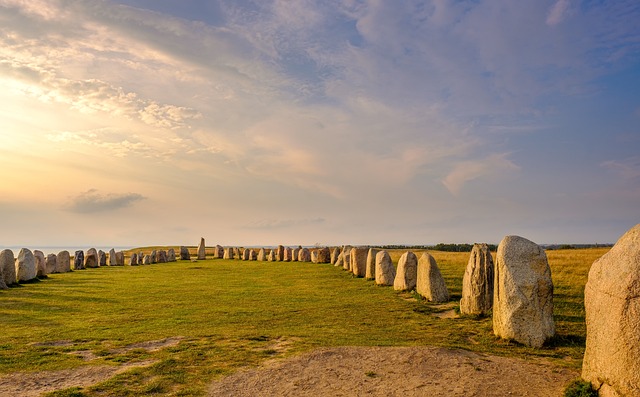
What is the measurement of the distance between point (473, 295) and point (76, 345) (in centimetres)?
1080

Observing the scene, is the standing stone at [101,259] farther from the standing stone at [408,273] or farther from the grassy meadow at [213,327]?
the standing stone at [408,273]

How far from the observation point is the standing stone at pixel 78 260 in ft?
119

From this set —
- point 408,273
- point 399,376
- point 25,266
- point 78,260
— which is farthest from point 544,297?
point 78,260

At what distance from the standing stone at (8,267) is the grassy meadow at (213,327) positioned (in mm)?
1037

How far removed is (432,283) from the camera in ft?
56.3

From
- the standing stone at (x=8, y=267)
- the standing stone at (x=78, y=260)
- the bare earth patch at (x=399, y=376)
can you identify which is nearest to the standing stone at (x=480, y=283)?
the bare earth patch at (x=399, y=376)

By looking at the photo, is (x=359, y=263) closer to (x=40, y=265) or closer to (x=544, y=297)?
(x=544, y=297)

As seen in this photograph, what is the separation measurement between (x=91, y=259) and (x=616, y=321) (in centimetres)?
3932

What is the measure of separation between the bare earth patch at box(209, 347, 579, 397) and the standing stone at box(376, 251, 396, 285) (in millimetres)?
12674

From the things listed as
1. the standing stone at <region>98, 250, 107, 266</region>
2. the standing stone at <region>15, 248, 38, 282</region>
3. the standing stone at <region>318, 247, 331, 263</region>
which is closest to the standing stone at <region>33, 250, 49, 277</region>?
the standing stone at <region>15, 248, 38, 282</region>

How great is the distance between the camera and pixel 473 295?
14156 mm

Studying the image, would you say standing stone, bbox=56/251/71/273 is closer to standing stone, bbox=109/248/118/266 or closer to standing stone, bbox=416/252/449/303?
standing stone, bbox=109/248/118/266

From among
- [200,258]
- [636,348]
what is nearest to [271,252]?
[200,258]

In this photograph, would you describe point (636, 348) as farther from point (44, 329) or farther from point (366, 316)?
point (44, 329)
